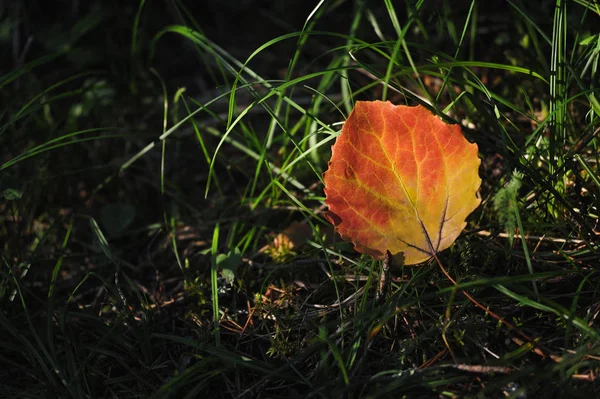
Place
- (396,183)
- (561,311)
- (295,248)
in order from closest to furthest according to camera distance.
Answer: (561,311) → (396,183) → (295,248)

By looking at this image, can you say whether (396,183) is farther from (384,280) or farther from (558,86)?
(558,86)

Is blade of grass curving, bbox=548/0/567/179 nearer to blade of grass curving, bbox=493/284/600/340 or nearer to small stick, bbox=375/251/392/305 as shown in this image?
blade of grass curving, bbox=493/284/600/340

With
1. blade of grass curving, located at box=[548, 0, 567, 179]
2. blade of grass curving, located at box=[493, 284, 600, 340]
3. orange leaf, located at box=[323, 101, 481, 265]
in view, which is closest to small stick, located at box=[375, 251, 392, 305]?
orange leaf, located at box=[323, 101, 481, 265]

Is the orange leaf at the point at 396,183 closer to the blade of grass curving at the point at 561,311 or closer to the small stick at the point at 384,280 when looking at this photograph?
the small stick at the point at 384,280

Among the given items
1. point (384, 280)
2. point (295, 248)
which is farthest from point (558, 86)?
point (295, 248)

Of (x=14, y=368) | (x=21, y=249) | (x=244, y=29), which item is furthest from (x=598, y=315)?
(x=244, y=29)

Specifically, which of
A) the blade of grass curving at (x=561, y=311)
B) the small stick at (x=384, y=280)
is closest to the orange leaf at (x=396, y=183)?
the small stick at (x=384, y=280)

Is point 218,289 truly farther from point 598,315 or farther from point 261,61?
point 261,61
